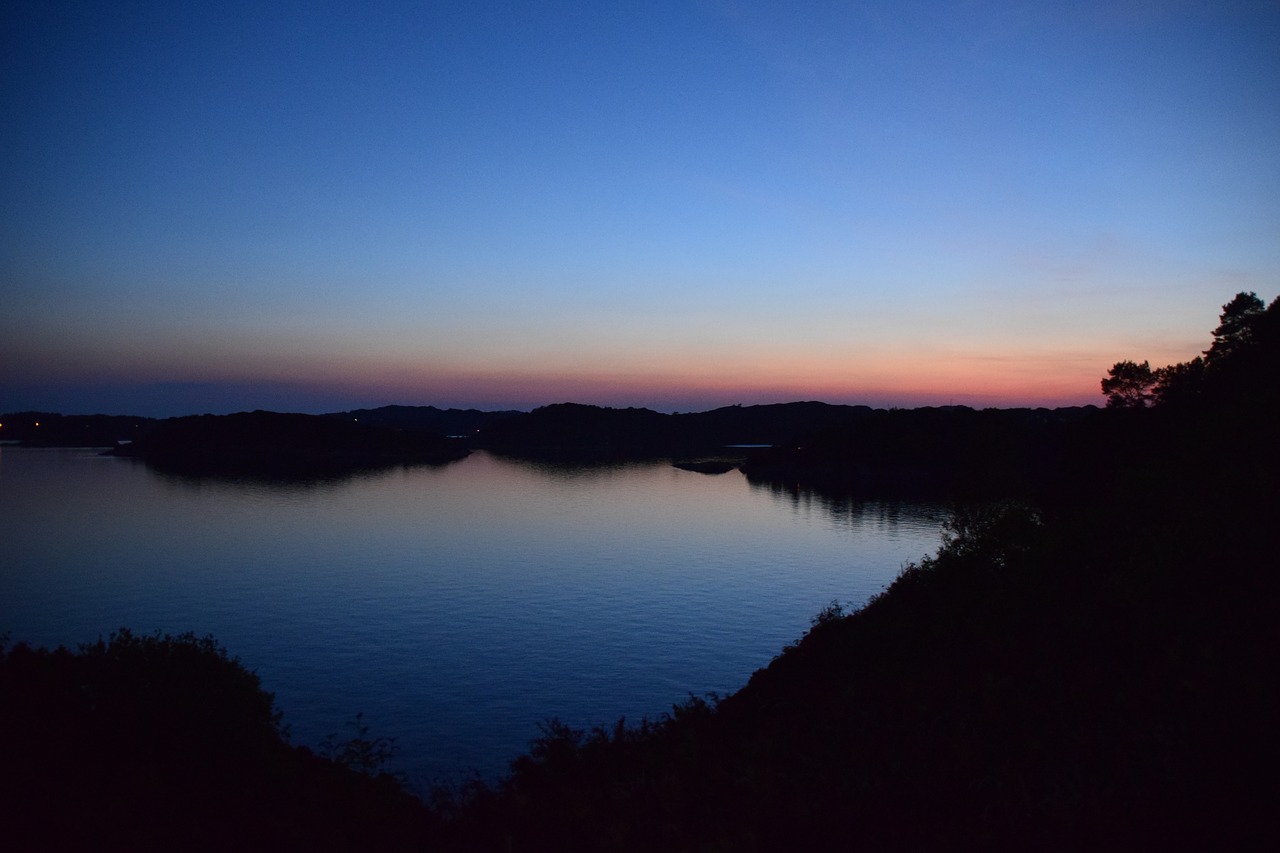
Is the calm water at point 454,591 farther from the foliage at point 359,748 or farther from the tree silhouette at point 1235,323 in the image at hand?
the tree silhouette at point 1235,323

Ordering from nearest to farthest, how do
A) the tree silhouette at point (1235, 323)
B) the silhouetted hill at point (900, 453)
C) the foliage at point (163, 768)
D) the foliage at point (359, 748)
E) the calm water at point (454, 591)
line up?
the foliage at point (163, 768), the foliage at point (359, 748), the calm water at point (454, 591), the tree silhouette at point (1235, 323), the silhouetted hill at point (900, 453)

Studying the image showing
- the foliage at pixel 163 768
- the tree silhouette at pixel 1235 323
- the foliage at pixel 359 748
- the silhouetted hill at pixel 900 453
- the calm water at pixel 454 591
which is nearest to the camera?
the foliage at pixel 163 768

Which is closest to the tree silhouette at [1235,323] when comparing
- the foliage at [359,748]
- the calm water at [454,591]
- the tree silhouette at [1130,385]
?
the tree silhouette at [1130,385]

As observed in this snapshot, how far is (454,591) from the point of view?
62312 mm

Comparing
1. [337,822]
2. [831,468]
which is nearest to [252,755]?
[337,822]

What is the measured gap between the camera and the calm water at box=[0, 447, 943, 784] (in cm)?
3803

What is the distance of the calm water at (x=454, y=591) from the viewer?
38031mm

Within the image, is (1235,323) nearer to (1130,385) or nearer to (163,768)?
(1130,385)

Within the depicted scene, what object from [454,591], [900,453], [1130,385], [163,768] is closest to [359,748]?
[163,768]

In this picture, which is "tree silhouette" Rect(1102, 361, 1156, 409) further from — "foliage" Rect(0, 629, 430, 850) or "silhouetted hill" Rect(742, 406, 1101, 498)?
"silhouetted hill" Rect(742, 406, 1101, 498)

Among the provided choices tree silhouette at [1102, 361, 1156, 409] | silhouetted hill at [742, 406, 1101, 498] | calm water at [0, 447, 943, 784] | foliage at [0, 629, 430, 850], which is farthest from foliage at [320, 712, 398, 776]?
silhouetted hill at [742, 406, 1101, 498]

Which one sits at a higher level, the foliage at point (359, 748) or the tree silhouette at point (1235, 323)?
the tree silhouette at point (1235, 323)

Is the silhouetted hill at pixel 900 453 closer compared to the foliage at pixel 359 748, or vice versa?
the foliage at pixel 359 748

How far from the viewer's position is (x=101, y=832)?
1473cm
